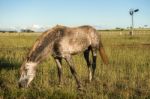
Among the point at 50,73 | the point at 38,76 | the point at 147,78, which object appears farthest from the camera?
the point at 50,73

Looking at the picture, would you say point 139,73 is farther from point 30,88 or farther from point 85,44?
point 30,88

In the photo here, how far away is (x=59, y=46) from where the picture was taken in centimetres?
802

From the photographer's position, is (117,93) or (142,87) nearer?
(117,93)

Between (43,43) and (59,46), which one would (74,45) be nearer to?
(59,46)

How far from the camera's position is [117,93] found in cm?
720

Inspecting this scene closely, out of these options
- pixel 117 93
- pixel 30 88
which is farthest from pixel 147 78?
pixel 30 88

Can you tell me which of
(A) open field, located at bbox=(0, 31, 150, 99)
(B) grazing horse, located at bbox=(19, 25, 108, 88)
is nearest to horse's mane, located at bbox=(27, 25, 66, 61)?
(B) grazing horse, located at bbox=(19, 25, 108, 88)

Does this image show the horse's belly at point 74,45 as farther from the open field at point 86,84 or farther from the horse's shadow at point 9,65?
the horse's shadow at point 9,65

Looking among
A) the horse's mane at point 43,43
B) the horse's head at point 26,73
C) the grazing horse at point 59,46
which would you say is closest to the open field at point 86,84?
the horse's head at point 26,73

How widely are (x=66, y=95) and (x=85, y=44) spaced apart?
Result: 2.71m

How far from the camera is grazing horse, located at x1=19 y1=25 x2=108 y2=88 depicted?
7.34 m

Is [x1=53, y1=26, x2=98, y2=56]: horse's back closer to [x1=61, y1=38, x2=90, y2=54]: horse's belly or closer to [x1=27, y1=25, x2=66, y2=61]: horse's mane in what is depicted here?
[x1=61, y1=38, x2=90, y2=54]: horse's belly

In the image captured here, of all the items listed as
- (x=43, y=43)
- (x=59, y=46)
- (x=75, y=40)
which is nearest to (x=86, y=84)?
(x=75, y=40)

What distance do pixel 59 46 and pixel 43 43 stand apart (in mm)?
523
